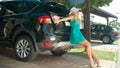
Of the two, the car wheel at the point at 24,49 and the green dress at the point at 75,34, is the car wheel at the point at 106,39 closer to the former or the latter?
the green dress at the point at 75,34

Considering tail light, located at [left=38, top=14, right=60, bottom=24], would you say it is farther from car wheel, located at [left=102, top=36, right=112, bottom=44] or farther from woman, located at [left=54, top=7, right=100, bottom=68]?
car wheel, located at [left=102, top=36, right=112, bottom=44]

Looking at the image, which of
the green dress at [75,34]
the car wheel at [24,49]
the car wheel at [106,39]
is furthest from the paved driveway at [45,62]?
the car wheel at [106,39]

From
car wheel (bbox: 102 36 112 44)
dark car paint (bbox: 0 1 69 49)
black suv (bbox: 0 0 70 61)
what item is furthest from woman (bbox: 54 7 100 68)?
car wheel (bbox: 102 36 112 44)

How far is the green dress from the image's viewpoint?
24.7 ft

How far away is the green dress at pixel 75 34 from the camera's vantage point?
7543 mm

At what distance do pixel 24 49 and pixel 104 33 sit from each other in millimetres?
14730

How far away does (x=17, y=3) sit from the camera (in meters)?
8.42

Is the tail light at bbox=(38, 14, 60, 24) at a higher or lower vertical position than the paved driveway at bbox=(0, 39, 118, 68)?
higher

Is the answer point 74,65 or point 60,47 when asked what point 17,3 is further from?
point 74,65

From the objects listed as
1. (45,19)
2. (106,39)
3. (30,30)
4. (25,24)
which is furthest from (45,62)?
(106,39)

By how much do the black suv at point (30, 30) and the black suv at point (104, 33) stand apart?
13712mm

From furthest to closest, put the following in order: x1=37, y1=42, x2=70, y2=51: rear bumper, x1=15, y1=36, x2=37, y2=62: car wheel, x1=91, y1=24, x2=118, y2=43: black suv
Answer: x1=91, y1=24, x2=118, y2=43: black suv
x1=15, y1=36, x2=37, y2=62: car wheel
x1=37, y1=42, x2=70, y2=51: rear bumper

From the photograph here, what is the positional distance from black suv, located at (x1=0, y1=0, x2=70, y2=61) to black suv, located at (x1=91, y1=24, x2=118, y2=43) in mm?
13712

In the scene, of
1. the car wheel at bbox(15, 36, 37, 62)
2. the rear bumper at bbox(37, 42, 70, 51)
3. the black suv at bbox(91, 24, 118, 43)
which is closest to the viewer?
the rear bumper at bbox(37, 42, 70, 51)
